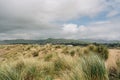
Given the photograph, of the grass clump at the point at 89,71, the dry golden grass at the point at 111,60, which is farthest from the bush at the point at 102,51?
the grass clump at the point at 89,71

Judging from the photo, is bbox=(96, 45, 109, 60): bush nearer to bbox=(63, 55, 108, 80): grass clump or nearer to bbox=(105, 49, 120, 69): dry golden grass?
bbox=(105, 49, 120, 69): dry golden grass

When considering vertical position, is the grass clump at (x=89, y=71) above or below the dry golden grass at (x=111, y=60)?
above

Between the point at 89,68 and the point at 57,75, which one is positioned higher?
the point at 89,68

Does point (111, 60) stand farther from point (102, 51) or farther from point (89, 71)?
point (89, 71)

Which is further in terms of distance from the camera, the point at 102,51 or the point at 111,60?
the point at 102,51

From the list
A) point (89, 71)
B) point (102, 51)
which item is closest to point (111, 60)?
point (102, 51)

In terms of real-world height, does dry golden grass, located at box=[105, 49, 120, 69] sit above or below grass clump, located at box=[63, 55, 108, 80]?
below

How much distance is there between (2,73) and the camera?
21.2 ft

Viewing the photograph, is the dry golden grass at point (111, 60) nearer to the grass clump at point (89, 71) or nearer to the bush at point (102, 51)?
the bush at point (102, 51)

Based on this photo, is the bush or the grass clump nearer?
the grass clump

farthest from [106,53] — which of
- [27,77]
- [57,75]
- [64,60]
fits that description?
[27,77]

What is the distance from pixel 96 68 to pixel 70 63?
330cm

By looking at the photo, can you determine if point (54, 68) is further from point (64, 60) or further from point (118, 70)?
point (118, 70)

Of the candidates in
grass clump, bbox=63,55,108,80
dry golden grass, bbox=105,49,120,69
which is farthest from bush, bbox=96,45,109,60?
grass clump, bbox=63,55,108,80
